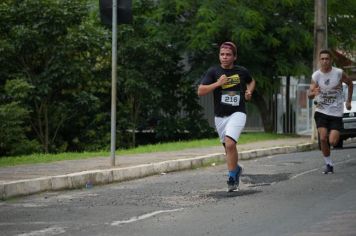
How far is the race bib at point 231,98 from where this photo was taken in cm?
1037

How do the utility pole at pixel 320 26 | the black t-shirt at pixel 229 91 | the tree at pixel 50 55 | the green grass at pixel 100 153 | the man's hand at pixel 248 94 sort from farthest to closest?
the tree at pixel 50 55 → the utility pole at pixel 320 26 → the green grass at pixel 100 153 → the black t-shirt at pixel 229 91 → the man's hand at pixel 248 94

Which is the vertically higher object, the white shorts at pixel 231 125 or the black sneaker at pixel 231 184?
the white shorts at pixel 231 125

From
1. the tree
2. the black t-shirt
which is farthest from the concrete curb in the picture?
the tree

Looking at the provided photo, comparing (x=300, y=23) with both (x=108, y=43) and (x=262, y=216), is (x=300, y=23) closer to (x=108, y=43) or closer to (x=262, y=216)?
(x=108, y=43)

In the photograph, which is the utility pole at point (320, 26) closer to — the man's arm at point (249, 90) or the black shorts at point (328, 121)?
the black shorts at point (328, 121)

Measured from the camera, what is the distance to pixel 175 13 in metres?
26.4

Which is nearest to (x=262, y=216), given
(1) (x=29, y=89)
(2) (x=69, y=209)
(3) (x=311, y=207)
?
(3) (x=311, y=207)

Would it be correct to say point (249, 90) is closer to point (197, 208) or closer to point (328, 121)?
point (197, 208)

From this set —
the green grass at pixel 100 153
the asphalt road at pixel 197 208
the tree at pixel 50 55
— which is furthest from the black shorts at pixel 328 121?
the tree at pixel 50 55

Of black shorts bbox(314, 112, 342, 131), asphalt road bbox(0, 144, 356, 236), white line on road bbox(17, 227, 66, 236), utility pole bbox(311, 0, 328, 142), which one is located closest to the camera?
white line on road bbox(17, 227, 66, 236)

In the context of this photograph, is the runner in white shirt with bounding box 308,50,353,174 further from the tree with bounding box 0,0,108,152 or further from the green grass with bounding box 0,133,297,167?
the tree with bounding box 0,0,108,152

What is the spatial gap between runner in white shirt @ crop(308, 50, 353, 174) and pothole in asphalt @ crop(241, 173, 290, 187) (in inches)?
31.6

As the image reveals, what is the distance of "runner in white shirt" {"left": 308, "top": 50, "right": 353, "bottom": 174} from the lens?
12.2m

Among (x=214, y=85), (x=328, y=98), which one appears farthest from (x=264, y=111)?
(x=214, y=85)
